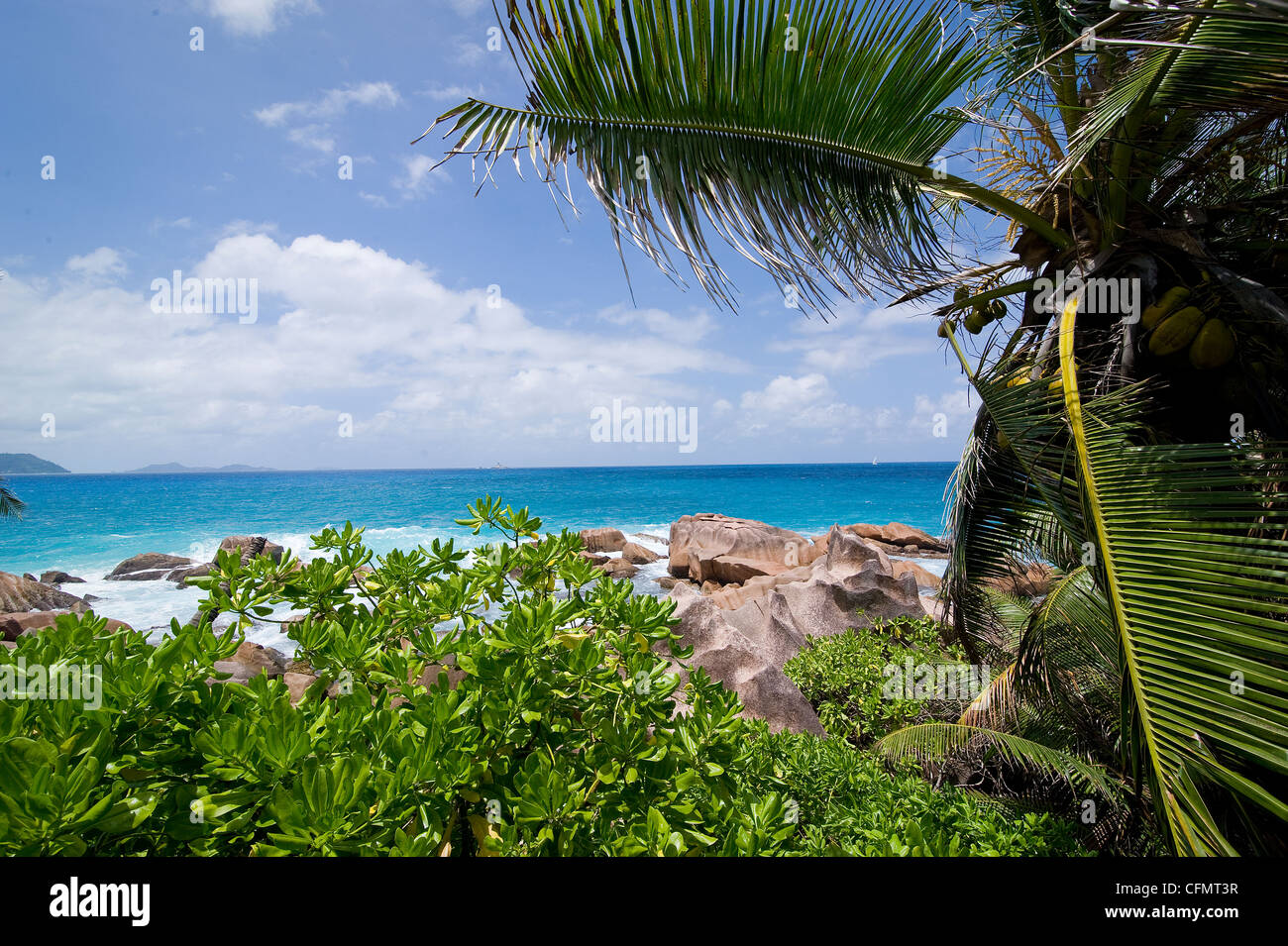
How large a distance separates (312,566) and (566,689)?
1.16 m

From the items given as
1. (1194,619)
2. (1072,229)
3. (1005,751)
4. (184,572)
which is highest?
(1072,229)

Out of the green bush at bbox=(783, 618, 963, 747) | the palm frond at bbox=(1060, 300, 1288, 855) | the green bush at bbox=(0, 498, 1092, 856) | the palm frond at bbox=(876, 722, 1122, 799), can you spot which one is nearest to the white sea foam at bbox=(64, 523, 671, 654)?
the green bush at bbox=(783, 618, 963, 747)

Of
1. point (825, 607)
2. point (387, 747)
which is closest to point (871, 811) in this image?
point (387, 747)

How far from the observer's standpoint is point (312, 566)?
209cm

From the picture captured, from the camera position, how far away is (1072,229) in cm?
225

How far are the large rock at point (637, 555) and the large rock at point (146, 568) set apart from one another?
14.9m

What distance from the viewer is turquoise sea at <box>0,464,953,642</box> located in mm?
23297

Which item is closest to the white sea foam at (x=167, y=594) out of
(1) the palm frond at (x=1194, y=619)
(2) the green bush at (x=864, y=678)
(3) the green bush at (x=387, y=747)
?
(2) the green bush at (x=864, y=678)

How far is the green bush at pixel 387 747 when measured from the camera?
1004mm

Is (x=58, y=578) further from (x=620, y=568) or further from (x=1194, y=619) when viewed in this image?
(x=1194, y=619)

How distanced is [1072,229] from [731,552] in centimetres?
1325
